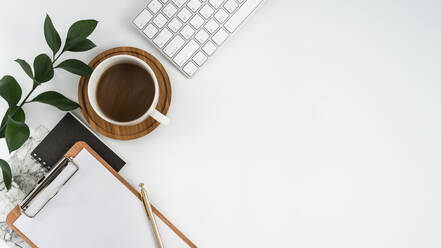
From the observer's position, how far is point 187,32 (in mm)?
677

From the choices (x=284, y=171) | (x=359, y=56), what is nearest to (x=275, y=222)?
(x=284, y=171)

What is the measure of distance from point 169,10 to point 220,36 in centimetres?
11

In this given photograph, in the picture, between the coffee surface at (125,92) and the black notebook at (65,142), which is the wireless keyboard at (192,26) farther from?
the black notebook at (65,142)

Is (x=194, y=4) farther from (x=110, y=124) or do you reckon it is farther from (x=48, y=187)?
(x=48, y=187)

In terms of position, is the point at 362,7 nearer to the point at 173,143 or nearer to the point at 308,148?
the point at 308,148

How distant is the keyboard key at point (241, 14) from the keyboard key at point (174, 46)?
0.31 feet

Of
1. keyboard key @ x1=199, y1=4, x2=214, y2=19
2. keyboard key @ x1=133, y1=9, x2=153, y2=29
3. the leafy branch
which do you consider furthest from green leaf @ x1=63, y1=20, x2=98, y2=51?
keyboard key @ x1=199, y1=4, x2=214, y2=19

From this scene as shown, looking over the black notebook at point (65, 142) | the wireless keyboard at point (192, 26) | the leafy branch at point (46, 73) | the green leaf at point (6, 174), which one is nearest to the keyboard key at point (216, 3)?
the wireless keyboard at point (192, 26)

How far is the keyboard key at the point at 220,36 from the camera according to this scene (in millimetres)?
681

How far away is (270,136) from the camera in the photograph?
0.70 metres

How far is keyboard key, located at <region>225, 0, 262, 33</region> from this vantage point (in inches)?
26.9

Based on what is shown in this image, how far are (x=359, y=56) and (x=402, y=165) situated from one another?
0.24 m

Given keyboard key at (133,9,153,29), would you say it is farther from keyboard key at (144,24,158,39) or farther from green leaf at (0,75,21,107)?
green leaf at (0,75,21,107)

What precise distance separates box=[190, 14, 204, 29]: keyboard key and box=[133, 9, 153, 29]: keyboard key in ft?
0.28
